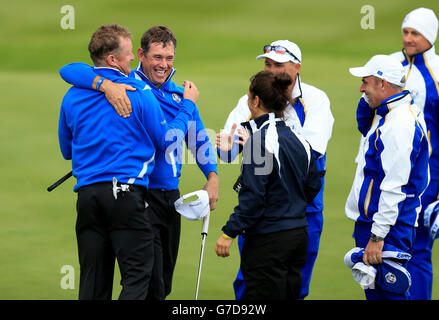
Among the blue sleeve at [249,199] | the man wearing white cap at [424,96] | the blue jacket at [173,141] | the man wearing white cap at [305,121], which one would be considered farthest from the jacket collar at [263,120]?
the man wearing white cap at [424,96]

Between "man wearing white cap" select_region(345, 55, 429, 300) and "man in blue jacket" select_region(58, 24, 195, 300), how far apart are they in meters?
1.19

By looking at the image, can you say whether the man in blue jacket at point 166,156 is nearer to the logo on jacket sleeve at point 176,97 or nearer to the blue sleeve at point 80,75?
the logo on jacket sleeve at point 176,97

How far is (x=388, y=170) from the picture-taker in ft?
13.4

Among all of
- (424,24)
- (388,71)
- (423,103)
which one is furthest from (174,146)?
(424,24)

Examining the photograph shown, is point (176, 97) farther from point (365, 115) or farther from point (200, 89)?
point (200, 89)

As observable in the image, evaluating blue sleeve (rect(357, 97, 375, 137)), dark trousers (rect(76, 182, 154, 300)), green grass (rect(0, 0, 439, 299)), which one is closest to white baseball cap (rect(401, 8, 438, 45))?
blue sleeve (rect(357, 97, 375, 137))

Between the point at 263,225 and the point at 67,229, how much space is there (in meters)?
3.10

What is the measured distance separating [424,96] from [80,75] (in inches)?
93.2

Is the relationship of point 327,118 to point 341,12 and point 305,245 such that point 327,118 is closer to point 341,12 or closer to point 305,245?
point 305,245

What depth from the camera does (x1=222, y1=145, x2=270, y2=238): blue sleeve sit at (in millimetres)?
3672

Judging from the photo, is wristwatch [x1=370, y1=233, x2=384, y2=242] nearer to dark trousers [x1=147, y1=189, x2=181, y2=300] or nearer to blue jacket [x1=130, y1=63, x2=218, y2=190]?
blue jacket [x1=130, y1=63, x2=218, y2=190]

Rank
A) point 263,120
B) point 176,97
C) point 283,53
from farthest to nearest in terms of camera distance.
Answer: point 283,53, point 176,97, point 263,120

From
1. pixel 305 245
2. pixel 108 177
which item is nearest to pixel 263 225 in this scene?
pixel 305 245

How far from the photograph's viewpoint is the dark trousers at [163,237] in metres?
4.15
